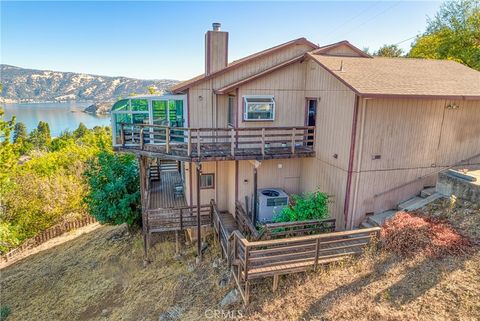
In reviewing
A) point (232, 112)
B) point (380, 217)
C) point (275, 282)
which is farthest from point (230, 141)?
point (380, 217)

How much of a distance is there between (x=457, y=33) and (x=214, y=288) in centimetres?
2607

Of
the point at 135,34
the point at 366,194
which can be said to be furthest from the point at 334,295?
the point at 135,34

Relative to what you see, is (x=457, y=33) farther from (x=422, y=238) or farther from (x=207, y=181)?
(x=207, y=181)

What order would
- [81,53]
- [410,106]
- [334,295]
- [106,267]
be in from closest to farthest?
[334,295], [410,106], [106,267], [81,53]

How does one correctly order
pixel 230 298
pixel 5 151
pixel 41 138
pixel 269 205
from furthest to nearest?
pixel 41 138
pixel 5 151
pixel 269 205
pixel 230 298

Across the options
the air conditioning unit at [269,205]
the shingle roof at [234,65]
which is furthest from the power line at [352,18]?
the air conditioning unit at [269,205]

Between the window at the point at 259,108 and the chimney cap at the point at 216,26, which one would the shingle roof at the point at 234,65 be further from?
the chimney cap at the point at 216,26

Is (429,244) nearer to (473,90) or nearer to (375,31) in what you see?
(473,90)

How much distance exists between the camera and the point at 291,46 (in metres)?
12.4

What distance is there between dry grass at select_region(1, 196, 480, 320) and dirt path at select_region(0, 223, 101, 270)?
2035 mm

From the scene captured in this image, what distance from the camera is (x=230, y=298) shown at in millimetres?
8039

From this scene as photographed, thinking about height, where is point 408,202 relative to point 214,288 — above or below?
above

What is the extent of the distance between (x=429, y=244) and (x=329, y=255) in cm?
265

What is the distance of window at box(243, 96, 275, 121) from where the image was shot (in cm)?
1133
